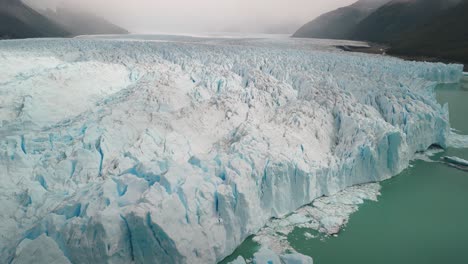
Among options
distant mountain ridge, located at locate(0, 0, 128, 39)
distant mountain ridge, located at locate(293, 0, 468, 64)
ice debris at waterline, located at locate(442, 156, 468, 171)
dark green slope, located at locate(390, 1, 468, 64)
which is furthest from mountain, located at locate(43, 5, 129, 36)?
ice debris at waterline, located at locate(442, 156, 468, 171)

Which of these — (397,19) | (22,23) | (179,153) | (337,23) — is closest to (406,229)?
(179,153)

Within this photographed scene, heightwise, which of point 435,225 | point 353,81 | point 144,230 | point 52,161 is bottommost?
point 435,225

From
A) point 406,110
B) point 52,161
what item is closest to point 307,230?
point 52,161

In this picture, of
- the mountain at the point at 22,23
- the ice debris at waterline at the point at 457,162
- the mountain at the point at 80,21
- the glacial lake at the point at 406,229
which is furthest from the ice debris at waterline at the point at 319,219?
the mountain at the point at 80,21

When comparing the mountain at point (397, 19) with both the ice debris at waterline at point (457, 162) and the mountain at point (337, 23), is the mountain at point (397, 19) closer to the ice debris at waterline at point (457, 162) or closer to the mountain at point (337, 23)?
the mountain at point (337, 23)

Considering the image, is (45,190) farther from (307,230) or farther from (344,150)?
(344,150)

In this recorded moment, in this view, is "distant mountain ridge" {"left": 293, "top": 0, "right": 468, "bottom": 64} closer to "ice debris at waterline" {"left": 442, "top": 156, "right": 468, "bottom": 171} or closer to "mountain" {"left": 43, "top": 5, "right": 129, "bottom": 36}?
"ice debris at waterline" {"left": 442, "top": 156, "right": 468, "bottom": 171}
